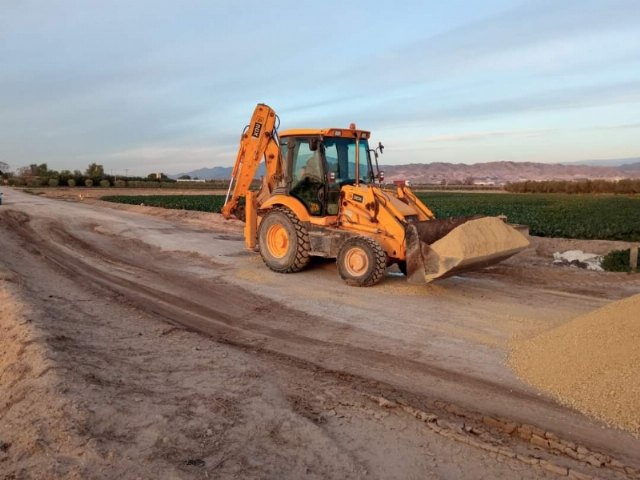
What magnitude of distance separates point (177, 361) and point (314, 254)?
5.11 meters

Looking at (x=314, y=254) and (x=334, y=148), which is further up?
(x=334, y=148)

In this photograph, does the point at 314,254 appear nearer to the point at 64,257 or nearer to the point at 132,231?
the point at 64,257

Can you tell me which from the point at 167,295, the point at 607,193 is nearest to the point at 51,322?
the point at 167,295

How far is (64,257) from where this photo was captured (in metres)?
12.5

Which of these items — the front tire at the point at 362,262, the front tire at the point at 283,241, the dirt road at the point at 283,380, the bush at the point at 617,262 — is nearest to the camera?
the dirt road at the point at 283,380

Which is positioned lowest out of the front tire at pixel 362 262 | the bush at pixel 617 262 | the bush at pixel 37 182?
the bush at pixel 617 262

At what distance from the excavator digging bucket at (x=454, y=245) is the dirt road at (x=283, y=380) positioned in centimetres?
55

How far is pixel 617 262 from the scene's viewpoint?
1276cm

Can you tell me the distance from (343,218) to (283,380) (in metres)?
5.18

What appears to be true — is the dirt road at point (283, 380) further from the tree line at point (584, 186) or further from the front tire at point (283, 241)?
the tree line at point (584, 186)

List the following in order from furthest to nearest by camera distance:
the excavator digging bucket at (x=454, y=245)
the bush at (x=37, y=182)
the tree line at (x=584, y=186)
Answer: the bush at (x=37, y=182) < the tree line at (x=584, y=186) < the excavator digging bucket at (x=454, y=245)

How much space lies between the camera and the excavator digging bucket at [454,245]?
8.56 metres

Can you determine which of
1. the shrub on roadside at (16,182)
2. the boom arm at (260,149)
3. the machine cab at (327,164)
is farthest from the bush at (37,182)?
the machine cab at (327,164)

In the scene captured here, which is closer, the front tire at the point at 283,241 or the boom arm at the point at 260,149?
the front tire at the point at 283,241
